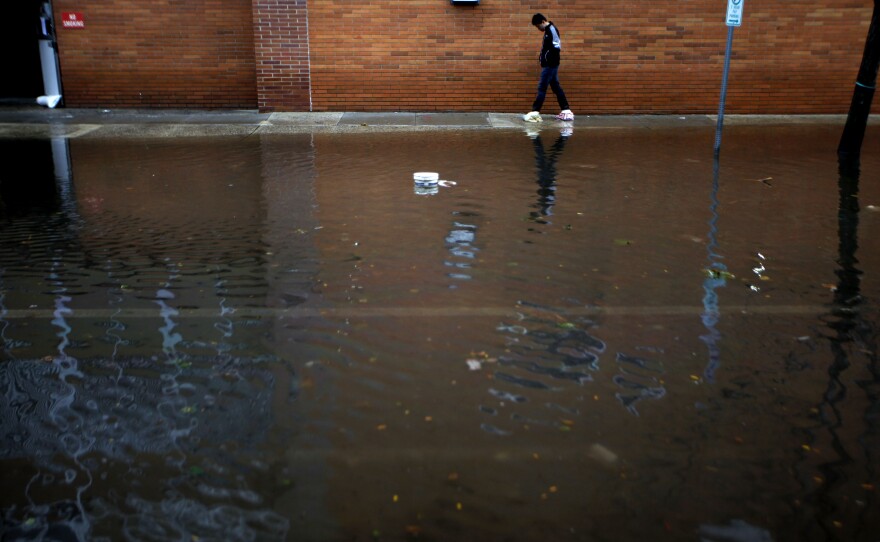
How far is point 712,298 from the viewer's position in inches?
241

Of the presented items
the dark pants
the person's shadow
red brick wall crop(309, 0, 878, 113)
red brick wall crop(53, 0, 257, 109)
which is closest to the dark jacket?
the dark pants

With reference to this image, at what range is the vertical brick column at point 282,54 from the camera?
16.0m

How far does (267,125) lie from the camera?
15242 millimetres

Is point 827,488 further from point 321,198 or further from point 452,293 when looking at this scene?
point 321,198

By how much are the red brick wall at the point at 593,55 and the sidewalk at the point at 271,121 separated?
0.36m

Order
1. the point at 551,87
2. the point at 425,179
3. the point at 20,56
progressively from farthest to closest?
the point at 20,56
the point at 551,87
the point at 425,179

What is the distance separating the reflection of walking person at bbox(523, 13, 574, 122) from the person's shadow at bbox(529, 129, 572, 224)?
88 centimetres

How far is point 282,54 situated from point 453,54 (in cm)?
307

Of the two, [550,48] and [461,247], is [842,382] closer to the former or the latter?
[461,247]

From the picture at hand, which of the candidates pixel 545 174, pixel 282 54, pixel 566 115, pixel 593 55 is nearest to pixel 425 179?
pixel 545 174

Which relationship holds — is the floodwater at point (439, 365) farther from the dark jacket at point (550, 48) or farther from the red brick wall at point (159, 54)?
the red brick wall at point (159, 54)

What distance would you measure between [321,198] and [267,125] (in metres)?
6.26

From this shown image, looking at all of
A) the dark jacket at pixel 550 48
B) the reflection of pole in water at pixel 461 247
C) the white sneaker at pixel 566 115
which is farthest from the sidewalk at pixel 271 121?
the reflection of pole in water at pixel 461 247

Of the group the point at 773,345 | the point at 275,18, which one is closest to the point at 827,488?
the point at 773,345
